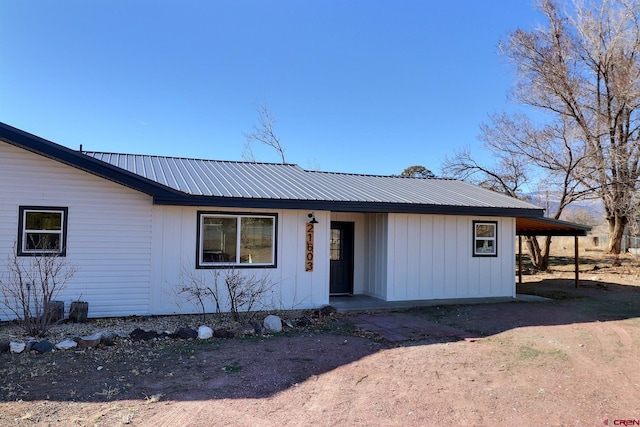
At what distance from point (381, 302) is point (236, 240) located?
378 centimetres

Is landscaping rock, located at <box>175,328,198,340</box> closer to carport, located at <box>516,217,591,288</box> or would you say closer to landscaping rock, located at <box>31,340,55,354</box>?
landscaping rock, located at <box>31,340,55,354</box>

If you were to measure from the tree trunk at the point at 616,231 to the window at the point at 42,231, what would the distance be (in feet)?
79.7

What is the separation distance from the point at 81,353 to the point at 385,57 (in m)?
16.3

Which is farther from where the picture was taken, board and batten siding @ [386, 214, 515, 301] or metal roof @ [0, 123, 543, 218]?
board and batten siding @ [386, 214, 515, 301]

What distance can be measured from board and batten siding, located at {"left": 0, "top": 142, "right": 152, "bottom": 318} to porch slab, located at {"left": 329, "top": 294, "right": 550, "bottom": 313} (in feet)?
13.8

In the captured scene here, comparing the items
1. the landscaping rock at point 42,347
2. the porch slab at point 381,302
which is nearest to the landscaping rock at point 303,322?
the porch slab at point 381,302

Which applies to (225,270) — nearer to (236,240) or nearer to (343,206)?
(236,240)

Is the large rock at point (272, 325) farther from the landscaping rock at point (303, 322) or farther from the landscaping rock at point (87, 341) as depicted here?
the landscaping rock at point (87, 341)

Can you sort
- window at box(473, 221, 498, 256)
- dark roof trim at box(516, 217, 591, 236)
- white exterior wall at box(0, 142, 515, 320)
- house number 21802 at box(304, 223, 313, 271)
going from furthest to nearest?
1. dark roof trim at box(516, 217, 591, 236)
2. window at box(473, 221, 498, 256)
3. house number 21802 at box(304, 223, 313, 271)
4. white exterior wall at box(0, 142, 515, 320)

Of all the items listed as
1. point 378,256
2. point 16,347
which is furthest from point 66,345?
point 378,256

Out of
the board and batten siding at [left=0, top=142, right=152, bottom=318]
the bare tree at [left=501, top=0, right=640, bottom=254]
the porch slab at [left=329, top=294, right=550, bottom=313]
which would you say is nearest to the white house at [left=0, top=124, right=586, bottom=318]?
the board and batten siding at [left=0, top=142, right=152, bottom=318]

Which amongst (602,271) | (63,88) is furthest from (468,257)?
(63,88)

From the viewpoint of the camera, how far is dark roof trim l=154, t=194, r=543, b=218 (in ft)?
28.2

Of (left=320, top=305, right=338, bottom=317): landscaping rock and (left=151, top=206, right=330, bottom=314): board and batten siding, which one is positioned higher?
(left=151, top=206, right=330, bottom=314): board and batten siding
